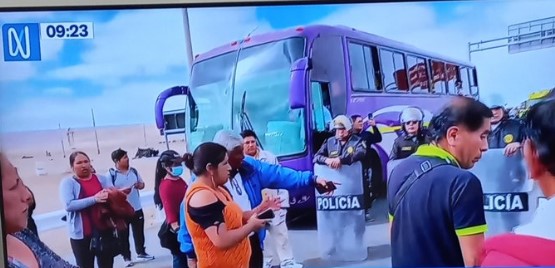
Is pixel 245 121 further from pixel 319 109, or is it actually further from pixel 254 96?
pixel 319 109

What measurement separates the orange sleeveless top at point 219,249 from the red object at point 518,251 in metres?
0.72

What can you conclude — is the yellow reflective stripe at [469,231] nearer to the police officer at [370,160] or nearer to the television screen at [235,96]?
the television screen at [235,96]

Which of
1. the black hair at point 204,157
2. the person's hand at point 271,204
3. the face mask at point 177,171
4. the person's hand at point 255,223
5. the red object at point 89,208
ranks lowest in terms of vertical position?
the person's hand at point 255,223

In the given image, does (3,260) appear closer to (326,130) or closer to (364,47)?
(326,130)

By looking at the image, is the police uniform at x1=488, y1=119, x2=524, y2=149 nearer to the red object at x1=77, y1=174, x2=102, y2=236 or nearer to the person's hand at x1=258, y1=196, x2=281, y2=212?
the person's hand at x1=258, y1=196, x2=281, y2=212

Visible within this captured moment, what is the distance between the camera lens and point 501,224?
2264mm

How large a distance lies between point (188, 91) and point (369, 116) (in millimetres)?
548

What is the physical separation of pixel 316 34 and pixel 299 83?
157 mm

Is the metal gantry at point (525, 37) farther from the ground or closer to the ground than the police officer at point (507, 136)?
farther from the ground

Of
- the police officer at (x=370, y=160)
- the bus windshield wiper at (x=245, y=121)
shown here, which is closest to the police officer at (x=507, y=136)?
the police officer at (x=370, y=160)

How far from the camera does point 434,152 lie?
7.47 ft

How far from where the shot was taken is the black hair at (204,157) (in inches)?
89.5
